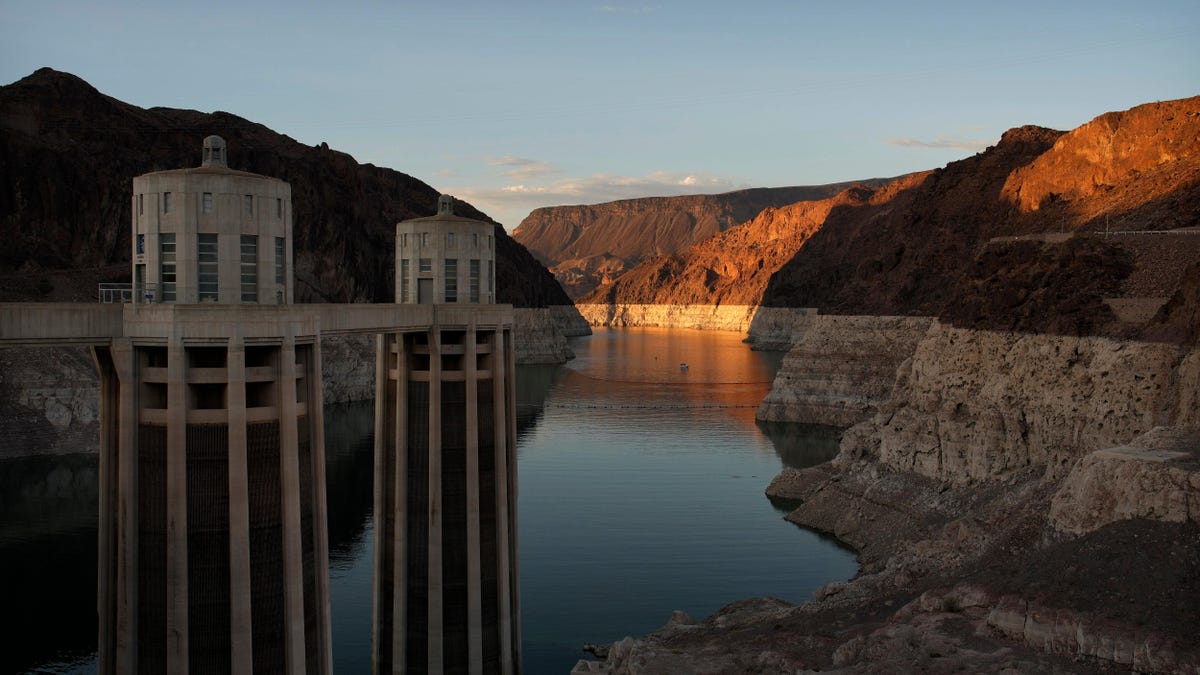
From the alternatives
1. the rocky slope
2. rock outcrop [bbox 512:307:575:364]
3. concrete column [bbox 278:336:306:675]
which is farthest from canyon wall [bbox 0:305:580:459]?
rock outcrop [bbox 512:307:575:364]

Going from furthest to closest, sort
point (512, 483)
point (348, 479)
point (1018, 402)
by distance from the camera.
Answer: point (348, 479) < point (1018, 402) < point (512, 483)

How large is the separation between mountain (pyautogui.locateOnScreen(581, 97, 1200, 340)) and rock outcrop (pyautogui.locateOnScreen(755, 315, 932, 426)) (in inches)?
130

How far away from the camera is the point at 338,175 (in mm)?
152375

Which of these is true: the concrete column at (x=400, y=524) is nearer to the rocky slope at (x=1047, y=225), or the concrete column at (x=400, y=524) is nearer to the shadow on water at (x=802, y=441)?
the rocky slope at (x=1047, y=225)

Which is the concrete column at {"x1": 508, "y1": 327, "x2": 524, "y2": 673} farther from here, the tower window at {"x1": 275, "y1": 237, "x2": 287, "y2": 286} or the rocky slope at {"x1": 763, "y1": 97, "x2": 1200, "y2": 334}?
the rocky slope at {"x1": 763, "y1": 97, "x2": 1200, "y2": 334}

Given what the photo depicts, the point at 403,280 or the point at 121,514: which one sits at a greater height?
the point at 403,280

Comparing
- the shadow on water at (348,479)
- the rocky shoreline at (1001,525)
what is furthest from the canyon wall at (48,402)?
the rocky shoreline at (1001,525)

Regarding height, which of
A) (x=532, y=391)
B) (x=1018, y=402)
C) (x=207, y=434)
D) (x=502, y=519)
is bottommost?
(x=532, y=391)

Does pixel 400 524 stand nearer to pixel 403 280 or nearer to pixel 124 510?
pixel 403 280

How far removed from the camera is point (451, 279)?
3606cm

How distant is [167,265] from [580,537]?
118ft

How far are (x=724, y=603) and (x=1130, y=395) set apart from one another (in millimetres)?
18295

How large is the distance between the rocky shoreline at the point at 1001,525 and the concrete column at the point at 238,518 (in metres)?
12.8

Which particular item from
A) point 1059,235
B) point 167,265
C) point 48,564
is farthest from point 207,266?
point 1059,235
